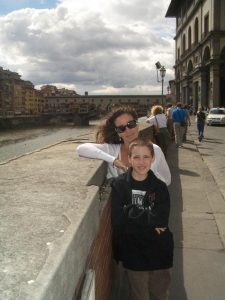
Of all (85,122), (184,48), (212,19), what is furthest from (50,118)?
(212,19)

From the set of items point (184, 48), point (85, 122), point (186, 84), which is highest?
point (184, 48)

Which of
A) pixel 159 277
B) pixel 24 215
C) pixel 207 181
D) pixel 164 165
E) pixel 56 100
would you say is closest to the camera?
pixel 24 215

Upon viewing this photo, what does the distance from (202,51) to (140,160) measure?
57.7 metres

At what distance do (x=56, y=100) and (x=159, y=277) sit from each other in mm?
190639

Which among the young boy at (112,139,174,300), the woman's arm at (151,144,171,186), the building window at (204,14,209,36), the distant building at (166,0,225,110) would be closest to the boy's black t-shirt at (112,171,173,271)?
the young boy at (112,139,174,300)

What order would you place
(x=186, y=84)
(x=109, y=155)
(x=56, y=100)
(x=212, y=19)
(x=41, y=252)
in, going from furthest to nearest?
(x=56, y=100) → (x=186, y=84) → (x=212, y=19) → (x=109, y=155) → (x=41, y=252)

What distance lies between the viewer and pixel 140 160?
A: 9.82 feet

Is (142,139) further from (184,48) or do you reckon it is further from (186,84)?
(184,48)

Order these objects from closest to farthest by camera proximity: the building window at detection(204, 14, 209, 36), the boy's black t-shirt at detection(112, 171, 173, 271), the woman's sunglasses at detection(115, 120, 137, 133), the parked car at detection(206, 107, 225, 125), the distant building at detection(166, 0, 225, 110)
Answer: the boy's black t-shirt at detection(112, 171, 173, 271)
the woman's sunglasses at detection(115, 120, 137, 133)
the parked car at detection(206, 107, 225, 125)
the distant building at detection(166, 0, 225, 110)
the building window at detection(204, 14, 209, 36)

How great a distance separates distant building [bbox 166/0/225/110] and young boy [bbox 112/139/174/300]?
168ft

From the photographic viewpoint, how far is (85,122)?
360ft

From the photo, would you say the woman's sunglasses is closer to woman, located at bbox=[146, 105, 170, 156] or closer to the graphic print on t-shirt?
the graphic print on t-shirt

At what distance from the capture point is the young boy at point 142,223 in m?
2.92

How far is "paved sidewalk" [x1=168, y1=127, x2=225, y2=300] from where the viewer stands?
12.9 ft
